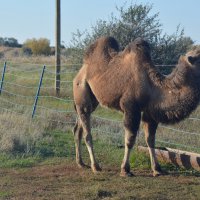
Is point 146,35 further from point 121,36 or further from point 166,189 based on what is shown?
point 166,189

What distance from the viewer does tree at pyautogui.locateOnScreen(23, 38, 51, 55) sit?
225ft

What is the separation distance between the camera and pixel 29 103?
18125 mm

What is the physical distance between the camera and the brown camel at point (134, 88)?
328 inches

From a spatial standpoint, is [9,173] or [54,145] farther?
[54,145]

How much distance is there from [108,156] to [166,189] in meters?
2.86

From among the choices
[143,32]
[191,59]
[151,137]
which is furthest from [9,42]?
[191,59]

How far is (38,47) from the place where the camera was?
231 ft

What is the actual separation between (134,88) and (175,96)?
705 mm

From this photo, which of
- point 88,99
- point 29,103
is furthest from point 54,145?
point 29,103

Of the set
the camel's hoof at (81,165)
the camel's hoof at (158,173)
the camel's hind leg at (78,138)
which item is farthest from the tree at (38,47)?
the camel's hoof at (158,173)

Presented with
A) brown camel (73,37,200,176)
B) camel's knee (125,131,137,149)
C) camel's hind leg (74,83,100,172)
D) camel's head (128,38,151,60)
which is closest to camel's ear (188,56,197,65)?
brown camel (73,37,200,176)

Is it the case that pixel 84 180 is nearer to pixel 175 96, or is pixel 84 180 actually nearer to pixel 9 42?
pixel 175 96

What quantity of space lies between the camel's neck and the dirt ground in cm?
102

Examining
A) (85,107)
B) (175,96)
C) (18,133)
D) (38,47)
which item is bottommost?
(18,133)
